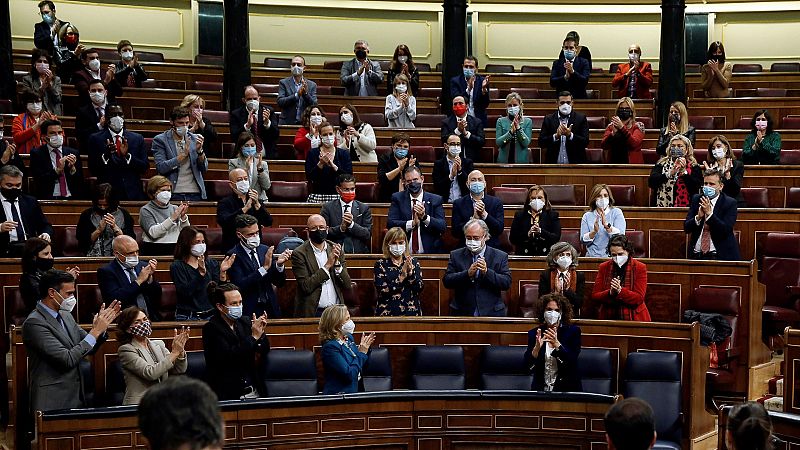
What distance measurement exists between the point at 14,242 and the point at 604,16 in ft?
30.0

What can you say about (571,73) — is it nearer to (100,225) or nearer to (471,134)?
(471,134)

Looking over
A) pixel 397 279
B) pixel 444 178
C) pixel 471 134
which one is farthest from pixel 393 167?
pixel 397 279

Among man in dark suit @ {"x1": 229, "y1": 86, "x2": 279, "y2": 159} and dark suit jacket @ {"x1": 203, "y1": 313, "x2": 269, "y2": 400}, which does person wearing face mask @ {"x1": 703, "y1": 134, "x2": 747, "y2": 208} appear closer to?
man in dark suit @ {"x1": 229, "y1": 86, "x2": 279, "y2": 159}

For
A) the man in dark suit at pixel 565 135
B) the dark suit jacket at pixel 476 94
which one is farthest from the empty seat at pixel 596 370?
the dark suit jacket at pixel 476 94

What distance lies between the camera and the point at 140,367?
6.19 meters

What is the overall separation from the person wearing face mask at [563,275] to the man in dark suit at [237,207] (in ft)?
6.32

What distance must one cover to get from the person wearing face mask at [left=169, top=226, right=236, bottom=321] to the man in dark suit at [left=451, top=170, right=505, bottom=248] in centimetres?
190

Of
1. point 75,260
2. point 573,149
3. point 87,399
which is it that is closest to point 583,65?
point 573,149

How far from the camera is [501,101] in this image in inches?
465

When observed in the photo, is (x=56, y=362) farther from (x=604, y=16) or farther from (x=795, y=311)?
(x=604, y=16)

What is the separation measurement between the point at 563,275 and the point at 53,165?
3.84m

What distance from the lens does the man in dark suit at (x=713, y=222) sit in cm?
807

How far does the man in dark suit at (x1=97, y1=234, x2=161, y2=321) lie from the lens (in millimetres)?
7059

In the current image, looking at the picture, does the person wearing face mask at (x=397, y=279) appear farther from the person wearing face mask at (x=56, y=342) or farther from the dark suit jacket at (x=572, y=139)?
the dark suit jacket at (x=572, y=139)
